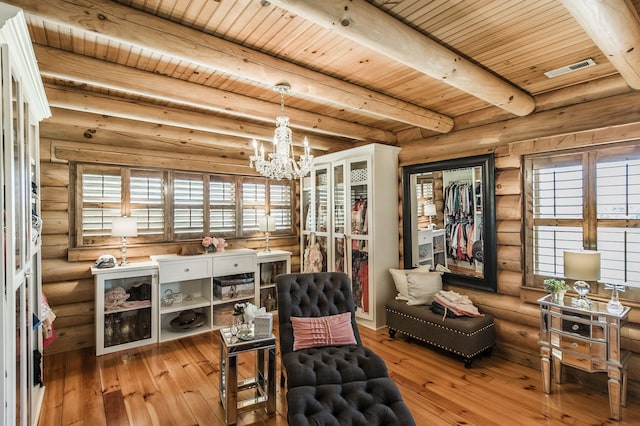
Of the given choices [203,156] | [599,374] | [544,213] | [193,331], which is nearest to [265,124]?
[203,156]

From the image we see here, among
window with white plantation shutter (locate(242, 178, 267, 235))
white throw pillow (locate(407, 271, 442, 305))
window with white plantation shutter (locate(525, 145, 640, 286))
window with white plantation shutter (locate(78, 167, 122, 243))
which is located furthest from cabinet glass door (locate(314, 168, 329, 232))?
window with white plantation shutter (locate(78, 167, 122, 243))

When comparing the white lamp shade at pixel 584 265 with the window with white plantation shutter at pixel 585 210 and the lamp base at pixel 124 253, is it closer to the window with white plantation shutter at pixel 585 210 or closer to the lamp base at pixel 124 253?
the window with white plantation shutter at pixel 585 210

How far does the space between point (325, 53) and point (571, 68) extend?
1960 millimetres

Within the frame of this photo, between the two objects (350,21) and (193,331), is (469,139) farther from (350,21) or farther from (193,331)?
(193,331)

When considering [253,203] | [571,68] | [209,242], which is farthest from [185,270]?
[571,68]

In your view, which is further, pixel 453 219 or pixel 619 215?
pixel 453 219

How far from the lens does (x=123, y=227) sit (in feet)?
11.7

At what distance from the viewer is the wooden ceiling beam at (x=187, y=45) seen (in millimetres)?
1645

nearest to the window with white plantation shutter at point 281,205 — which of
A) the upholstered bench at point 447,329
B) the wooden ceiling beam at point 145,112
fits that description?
the wooden ceiling beam at point 145,112

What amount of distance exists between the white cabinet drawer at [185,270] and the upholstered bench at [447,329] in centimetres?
239

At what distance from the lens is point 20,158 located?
176 centimetres

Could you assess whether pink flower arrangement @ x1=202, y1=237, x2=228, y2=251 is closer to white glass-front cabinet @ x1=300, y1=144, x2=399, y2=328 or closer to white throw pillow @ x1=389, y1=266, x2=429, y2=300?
white glass-front cabinet @ x1=300, y1=144, x2=399, y2=328

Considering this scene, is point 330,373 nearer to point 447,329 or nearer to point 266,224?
point 447,329

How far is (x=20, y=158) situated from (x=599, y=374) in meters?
4.48
